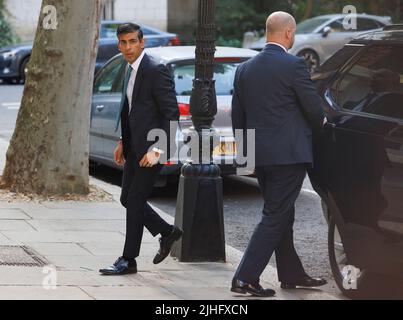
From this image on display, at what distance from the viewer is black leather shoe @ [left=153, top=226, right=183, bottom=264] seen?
816cm

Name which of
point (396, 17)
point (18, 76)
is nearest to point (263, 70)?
point (18, 76)

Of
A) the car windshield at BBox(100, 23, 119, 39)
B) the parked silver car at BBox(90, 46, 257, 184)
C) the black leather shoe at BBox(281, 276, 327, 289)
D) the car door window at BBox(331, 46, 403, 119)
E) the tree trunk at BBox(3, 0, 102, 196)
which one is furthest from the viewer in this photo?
the car windshield at BBox(100, 23, 119, 39)

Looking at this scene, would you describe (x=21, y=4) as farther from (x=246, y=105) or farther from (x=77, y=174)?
(x=246, y=105)

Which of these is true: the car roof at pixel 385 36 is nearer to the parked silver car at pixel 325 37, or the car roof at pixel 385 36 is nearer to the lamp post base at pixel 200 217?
the lamp post base at pixel 200 217

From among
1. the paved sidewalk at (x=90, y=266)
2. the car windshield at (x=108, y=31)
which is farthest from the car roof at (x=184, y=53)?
the car windshield at (x=108, y=31)

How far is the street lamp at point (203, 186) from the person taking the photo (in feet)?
28.2

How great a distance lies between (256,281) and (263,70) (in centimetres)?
144

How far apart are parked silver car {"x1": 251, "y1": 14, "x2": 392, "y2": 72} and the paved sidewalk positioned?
63.8ft

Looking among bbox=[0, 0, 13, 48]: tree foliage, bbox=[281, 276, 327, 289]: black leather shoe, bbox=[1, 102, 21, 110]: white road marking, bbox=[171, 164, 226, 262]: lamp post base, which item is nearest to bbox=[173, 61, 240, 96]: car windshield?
bbox=[171, 164, 226, 262]: lamp post base

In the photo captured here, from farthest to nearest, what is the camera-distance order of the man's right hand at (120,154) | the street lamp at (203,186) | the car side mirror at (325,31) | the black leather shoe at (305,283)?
the car side mirror at (325,31) < the street lamp at (203,186) < the man's right hand at (120,154) < the black leather shoe at (305,283)

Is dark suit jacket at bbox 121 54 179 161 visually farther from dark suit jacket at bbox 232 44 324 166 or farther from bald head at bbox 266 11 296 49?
bald head at bbox 266 11 296 49

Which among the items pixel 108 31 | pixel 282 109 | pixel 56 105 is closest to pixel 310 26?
pixel 108 31

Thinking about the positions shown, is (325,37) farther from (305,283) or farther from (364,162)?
(364,162)

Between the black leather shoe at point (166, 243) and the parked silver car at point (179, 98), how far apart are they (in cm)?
288
